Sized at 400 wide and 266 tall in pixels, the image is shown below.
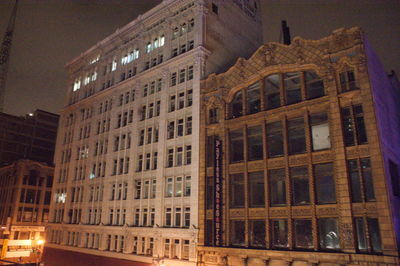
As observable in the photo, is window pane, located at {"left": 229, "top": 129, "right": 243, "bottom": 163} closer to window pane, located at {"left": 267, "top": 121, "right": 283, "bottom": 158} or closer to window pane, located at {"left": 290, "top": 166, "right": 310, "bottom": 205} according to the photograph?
window pane, located at {"left": 267, "top": 121, "right": 283, "bottom": 158}

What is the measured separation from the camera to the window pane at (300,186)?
27.2 metres

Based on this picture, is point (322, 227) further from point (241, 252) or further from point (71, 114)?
point (71, 114)

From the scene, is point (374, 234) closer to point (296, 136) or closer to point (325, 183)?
point (325, 183)

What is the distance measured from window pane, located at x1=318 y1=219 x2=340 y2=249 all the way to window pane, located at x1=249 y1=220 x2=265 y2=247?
515cm

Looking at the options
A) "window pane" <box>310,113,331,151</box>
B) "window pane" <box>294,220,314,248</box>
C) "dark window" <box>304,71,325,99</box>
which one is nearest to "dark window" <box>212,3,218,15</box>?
"dark window" <box>304,71,325,99</box>

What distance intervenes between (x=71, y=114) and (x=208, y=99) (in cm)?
3206

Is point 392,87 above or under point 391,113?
above

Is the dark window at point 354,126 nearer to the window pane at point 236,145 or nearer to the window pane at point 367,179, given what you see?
the window pane at point 367,179

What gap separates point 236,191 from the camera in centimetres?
3186

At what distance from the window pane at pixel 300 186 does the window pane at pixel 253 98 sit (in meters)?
7.68

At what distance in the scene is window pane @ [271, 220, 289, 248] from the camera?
27.4m

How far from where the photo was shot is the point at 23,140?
83.9 meters

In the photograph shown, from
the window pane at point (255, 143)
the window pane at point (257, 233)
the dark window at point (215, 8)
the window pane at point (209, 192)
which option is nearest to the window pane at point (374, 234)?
the window pane at point (257, 233)

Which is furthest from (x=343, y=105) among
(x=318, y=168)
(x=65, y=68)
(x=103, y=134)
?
(x=65, y=68)
